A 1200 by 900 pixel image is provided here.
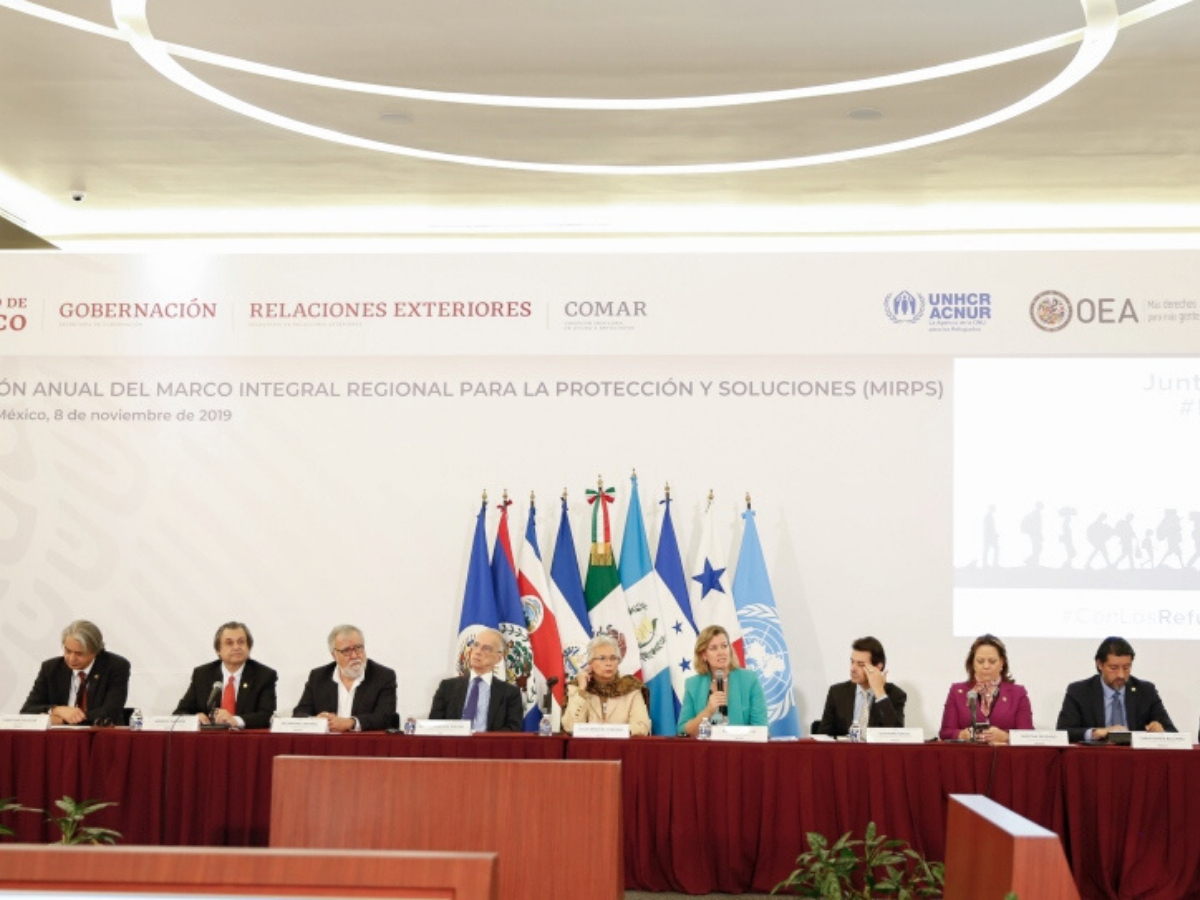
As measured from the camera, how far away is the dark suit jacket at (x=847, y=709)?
6.34 meters

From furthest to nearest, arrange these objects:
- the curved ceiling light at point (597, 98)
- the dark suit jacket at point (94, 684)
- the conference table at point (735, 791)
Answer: the dark suit jacket at point (94, 684), the curved ceiling light at point (597, 98), the conference table at point (735, 791)

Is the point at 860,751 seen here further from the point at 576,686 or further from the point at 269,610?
the point at 269,610

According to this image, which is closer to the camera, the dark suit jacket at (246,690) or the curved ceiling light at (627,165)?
the curved ceiling light at (627,165)

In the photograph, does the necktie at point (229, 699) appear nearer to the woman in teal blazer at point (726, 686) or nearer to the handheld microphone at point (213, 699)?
the handheld microphone at point (213, 699)

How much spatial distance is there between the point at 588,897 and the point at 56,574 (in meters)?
5.75

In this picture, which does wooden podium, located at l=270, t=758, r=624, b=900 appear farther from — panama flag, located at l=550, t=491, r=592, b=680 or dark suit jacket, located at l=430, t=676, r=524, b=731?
panama flag, located at l=550, t=491, r=592, b=680

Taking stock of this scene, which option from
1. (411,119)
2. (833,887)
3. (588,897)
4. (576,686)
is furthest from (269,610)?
(588,897)

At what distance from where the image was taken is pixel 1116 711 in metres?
6.56

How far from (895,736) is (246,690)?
2921 mm

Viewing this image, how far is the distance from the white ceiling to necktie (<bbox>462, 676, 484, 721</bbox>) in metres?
2.57

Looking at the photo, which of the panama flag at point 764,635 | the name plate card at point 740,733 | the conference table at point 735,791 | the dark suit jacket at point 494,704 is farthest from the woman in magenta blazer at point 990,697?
the dark suit jacket at point 494,704

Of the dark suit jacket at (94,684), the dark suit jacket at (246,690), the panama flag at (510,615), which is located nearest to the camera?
the dark suit jacket at (246,690)

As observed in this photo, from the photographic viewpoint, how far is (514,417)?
822 centimetres

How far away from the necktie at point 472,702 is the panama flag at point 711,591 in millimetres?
1620
